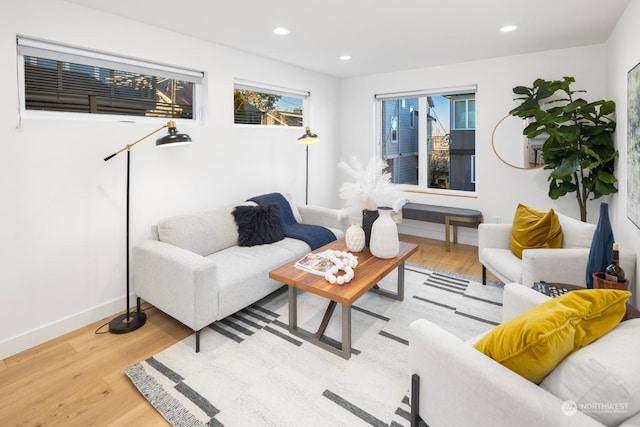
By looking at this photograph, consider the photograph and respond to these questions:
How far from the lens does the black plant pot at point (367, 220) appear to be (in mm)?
2758

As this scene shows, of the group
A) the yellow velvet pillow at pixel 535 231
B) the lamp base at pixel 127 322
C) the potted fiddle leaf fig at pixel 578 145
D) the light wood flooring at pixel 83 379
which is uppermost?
the potted fiddle leaf fig at pixel 578 145

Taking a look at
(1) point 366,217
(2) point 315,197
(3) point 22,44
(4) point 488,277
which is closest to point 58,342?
(3) point 22,44

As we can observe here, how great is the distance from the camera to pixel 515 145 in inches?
161

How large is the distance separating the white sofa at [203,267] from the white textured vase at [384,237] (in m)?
0.85

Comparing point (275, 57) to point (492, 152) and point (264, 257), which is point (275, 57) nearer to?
point (264, 257)

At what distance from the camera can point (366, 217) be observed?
110 inches

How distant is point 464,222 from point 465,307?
1734 millimetres

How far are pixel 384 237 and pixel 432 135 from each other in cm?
294

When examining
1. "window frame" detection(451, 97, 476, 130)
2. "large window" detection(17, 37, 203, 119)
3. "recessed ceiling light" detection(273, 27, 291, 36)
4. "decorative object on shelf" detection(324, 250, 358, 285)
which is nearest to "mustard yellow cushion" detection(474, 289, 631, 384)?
"decorative object on shelf" detection(324, 250, 358, 285)

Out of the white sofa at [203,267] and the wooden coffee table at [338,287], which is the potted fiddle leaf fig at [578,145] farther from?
the white sofa at [203,267]

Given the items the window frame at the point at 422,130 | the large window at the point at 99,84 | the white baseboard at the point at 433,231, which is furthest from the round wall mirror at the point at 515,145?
the large window at the point at 99,84

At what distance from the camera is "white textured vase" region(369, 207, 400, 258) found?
8.38 feet

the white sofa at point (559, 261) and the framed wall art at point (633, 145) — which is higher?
the framed wall art at point (633, 145)

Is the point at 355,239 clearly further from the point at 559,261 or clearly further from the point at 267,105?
the point at 267,105
